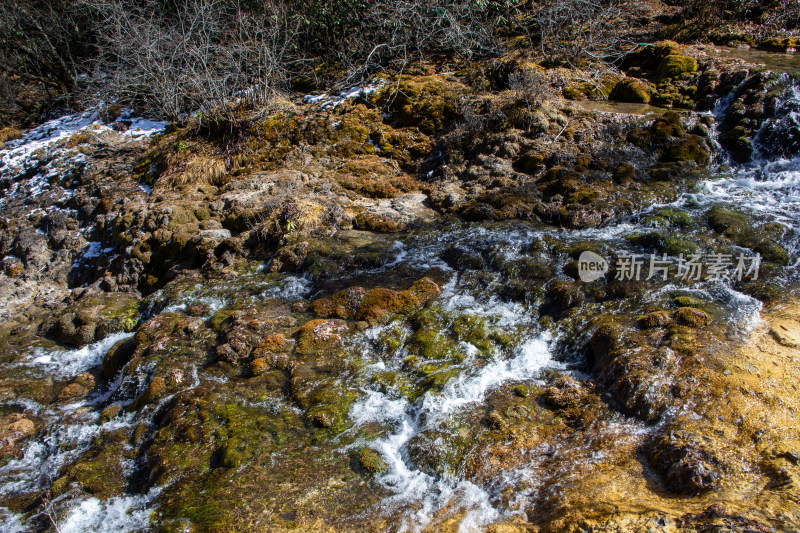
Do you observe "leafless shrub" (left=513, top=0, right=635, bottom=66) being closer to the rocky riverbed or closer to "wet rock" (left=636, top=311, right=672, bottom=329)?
the rocky riverbed

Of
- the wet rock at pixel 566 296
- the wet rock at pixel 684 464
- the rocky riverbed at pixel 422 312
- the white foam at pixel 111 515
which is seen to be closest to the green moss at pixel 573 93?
the rocky riverbed at pixel 422 312

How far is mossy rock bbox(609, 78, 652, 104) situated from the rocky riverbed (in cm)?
8

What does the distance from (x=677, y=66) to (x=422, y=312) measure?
1047cm

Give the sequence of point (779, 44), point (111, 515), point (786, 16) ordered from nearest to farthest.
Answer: point (111, 515)
point (779, 44)
point (786, 16)

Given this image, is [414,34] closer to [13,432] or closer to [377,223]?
[377,223]

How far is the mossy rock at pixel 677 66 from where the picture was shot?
11602mm

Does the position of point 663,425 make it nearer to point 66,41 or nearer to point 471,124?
point 471,124

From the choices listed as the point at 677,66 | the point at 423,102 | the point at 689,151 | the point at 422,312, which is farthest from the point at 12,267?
the point at 677,66

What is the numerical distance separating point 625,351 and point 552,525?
8.26ft

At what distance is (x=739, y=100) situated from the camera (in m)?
10.3

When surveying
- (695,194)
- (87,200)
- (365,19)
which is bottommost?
(695,194)

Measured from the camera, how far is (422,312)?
6.55 m

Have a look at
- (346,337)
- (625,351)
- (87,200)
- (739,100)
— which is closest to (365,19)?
(87,200)

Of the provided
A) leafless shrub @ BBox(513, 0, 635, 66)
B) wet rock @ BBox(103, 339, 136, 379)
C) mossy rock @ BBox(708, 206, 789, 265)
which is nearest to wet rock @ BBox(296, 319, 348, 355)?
wet rock @ BBox(103, 339, 136, 379)
